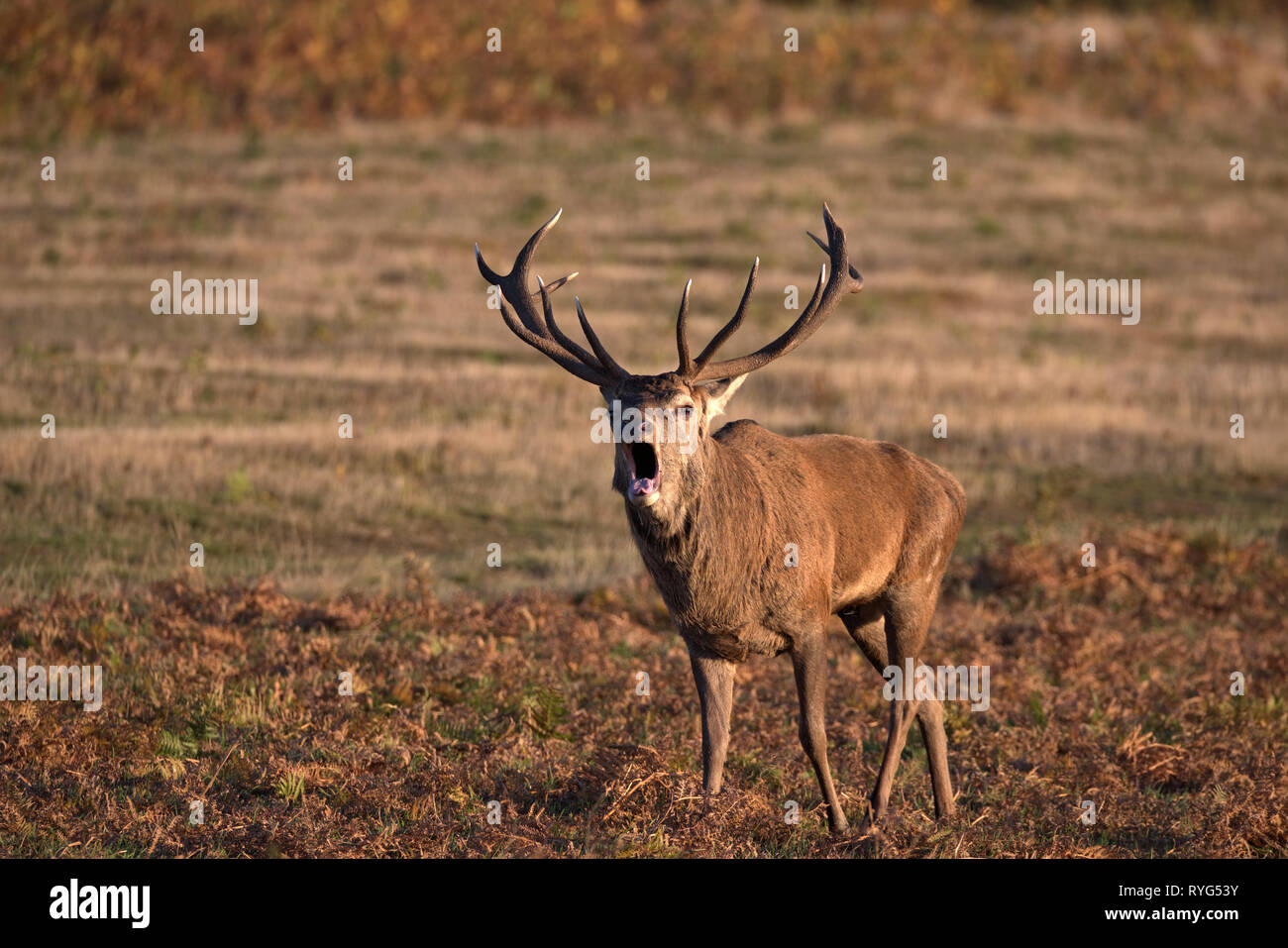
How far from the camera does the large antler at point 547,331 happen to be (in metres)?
8.47

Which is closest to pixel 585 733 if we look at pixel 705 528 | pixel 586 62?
pixel 705 528

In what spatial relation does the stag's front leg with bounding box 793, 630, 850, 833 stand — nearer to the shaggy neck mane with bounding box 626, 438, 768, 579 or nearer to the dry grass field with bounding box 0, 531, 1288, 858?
the dry grass field with bounding box 0, 531, 1288, 858

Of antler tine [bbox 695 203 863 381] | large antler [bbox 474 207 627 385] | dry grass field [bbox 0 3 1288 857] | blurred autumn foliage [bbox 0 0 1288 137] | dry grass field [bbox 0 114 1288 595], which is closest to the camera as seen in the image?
large antler [bbox 474 207 627 385]

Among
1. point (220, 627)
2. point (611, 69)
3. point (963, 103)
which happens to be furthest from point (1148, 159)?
point (220, 627)

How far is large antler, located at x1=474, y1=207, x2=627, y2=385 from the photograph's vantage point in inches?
333

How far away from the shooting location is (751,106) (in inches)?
1770

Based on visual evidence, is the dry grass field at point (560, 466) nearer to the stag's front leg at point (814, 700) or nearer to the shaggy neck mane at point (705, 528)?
the stag's front leg at point (814, 700)

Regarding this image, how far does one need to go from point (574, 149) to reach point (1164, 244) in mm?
A: 13946

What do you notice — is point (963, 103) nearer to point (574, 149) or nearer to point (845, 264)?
point (574, 149)

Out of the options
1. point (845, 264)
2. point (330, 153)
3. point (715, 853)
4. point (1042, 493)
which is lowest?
point (715, 853)

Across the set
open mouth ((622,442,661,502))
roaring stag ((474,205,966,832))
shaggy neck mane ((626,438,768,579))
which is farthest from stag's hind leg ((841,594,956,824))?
open mouth ((622,442,661,502))

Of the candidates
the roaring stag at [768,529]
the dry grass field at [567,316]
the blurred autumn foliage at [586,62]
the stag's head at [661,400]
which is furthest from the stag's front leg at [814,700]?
the blurred autumn foliage at [586,62]

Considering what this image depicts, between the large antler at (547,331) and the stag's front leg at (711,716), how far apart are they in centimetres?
153

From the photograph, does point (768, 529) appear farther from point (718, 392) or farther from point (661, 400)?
point (661, 400)
